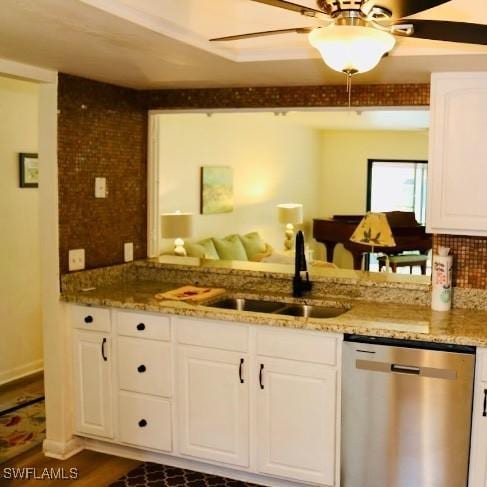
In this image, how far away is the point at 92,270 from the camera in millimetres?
3758

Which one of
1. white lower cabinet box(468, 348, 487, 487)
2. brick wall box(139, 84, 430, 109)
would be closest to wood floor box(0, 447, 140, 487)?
white lower cabinet box(468, 348, 487, 487)

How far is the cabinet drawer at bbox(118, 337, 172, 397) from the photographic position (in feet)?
A: 11.0

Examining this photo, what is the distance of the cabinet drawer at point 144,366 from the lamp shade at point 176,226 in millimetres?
2119

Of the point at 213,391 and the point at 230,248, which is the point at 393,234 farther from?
the point at 213,391

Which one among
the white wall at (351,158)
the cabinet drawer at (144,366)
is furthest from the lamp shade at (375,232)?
the white wall at (351,158)

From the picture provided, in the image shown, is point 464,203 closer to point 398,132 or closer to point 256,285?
point 256,285

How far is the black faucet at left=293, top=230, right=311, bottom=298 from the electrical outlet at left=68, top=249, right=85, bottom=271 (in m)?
1.20

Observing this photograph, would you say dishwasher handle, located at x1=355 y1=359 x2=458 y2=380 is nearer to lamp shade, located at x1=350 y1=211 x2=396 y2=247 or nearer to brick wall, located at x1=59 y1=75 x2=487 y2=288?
brick wall, located at x1=59 y1=75 x2=487 y2=288

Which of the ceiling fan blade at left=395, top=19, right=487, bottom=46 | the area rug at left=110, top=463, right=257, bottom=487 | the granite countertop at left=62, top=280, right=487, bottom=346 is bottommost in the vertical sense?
the area rug at left=110, top=463, right=257, bottom=487

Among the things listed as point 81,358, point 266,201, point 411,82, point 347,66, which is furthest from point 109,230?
point 266,201

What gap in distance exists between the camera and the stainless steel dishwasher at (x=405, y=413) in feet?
9.20

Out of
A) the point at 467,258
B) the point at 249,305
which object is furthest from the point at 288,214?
the point at 467,258

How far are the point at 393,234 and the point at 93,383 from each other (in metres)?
5.15

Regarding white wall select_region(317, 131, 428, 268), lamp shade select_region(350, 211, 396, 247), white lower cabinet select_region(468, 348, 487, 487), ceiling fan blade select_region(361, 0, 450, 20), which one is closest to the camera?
ceiling fan blade select_region(361, 0, 450, 20)
